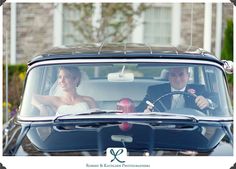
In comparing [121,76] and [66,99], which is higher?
[121,76]

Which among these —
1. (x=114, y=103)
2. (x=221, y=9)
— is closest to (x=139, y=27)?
(x=221, y=9)

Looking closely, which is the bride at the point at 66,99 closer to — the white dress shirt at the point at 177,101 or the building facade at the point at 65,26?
the white dress shirt at the point at 177,101

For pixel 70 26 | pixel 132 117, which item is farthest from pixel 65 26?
pixel 132 117

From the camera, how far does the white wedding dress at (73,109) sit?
400 centimetres

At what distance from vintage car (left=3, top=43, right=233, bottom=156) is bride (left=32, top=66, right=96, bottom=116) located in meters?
0.01

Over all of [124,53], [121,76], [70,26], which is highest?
[70,26]

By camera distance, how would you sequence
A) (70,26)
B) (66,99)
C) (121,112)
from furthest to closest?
(70,26) → (66,99) → (121,112)

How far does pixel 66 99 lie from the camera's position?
418 centimetres

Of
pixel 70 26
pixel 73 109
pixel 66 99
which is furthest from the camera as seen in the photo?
pixel 70 26

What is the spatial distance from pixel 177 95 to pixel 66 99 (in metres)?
0.90

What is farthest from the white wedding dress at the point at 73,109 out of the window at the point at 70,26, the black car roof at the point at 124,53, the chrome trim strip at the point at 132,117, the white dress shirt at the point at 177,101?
the window at the point at 70,26

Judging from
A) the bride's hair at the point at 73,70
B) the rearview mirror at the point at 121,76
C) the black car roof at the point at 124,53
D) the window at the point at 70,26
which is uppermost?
the window at the point at 70,26

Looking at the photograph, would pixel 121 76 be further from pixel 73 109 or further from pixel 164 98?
pixel 73 109
